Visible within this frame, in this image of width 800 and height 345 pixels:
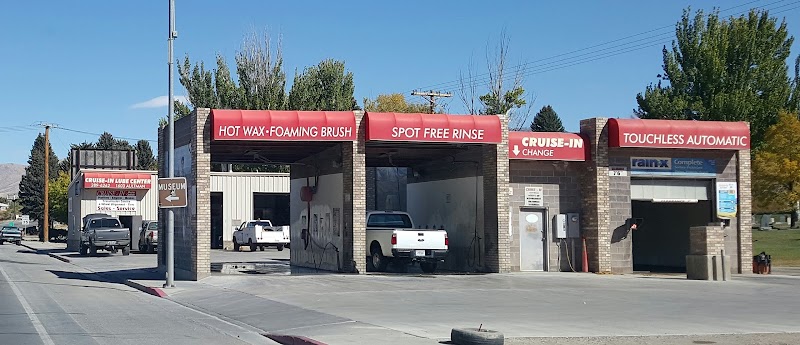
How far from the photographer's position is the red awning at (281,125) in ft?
87.6

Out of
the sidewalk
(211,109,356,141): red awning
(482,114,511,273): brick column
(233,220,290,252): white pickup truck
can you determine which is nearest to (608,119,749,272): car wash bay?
the sidewalk

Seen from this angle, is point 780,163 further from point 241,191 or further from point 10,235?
point 10,235

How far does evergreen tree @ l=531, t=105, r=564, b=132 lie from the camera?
10331cm

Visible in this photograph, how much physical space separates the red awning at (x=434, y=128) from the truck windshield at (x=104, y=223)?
90.5ft

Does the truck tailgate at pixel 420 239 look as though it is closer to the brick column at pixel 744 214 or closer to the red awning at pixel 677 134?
the red awning at pixel 677 134

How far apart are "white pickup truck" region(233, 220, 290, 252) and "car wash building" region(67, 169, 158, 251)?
7941 millimetres

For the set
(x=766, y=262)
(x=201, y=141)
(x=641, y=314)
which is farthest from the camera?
(x=766, y=262)

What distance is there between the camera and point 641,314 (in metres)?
18.1

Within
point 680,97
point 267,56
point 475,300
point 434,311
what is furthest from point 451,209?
point 267,56

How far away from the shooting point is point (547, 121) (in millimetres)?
103938

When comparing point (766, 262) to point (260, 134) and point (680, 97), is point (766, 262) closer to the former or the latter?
point (260, 134)

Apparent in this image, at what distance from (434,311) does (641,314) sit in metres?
4.09

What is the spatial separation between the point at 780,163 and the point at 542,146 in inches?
1301

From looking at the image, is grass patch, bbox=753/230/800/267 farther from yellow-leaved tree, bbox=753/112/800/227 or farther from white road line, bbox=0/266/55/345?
white road line, bbox=0/266/55/345
